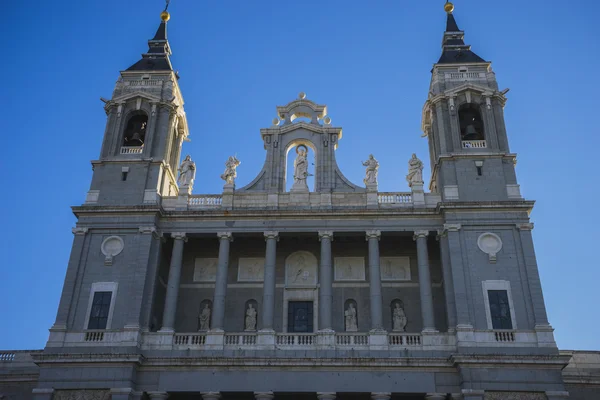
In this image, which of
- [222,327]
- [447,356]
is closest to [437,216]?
[447,356]

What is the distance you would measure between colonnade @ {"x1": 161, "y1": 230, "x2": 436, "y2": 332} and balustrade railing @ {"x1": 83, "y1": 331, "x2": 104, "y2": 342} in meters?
2.84

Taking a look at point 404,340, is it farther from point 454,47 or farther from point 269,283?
point 454,47

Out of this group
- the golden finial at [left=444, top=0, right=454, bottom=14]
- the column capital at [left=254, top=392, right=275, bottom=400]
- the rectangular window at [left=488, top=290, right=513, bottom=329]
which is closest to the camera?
the column capital at [left=254, top=392, right=275, bottom=400]

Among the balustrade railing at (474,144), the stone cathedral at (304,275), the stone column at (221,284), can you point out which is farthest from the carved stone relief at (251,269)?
the balustrade railing at (474,144)

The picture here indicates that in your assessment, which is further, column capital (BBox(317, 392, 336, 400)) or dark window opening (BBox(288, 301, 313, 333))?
dark window opening (BBox(288, 301, 313, 333))

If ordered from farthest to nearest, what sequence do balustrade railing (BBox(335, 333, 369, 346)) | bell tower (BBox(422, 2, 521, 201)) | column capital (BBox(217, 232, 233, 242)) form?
bell tower (BBox(422, 2, 521, 201))
column capital (BBox(217, 232, 233, 242))
balustrade railing (BBox(335, 333, 369, 346))

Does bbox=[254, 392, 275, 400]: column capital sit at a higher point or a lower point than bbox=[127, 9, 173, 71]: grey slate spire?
lower

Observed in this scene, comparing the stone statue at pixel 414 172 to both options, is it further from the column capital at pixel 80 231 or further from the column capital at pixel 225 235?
the column capital at pixel 80 231

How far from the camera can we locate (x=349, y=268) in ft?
115

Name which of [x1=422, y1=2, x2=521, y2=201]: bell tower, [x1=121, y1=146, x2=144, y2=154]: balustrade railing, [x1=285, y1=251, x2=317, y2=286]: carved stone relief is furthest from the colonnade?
[x1=121, y1=146, x2=144, y2=154]: balustrade railing

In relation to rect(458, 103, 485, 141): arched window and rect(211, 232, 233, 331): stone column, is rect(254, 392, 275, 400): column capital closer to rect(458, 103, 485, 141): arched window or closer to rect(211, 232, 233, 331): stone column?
rect(211, 232, 233, 331): stone column

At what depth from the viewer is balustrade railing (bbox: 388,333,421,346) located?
30.6m

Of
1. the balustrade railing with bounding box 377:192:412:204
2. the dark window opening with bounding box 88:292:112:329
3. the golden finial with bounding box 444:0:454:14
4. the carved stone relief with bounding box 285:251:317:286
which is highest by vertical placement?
the golden finial with bounding box 444:0:454:14

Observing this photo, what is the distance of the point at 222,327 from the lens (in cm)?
3166
